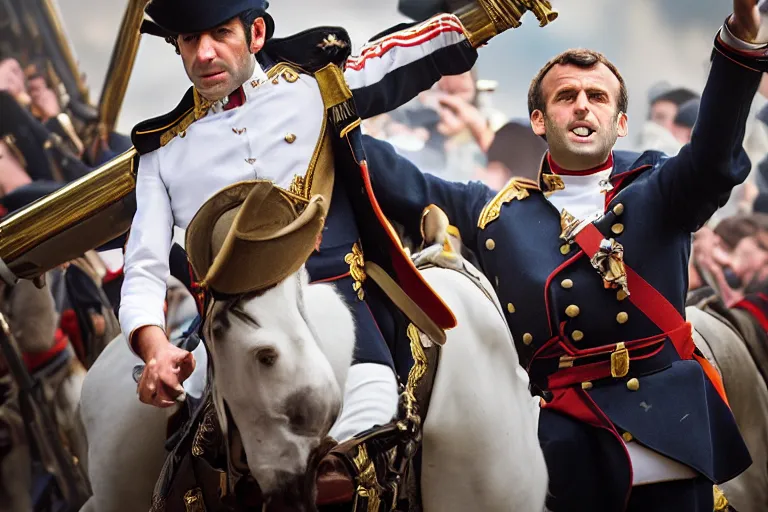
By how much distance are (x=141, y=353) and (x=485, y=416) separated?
0.80 metres

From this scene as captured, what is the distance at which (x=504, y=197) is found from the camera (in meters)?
2.68

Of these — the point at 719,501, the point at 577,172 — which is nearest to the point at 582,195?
the point at 577,172

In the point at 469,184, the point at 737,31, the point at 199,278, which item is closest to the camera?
the point at 737,31

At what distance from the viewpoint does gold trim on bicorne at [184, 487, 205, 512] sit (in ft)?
8.09

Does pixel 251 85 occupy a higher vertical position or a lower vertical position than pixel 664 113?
higher

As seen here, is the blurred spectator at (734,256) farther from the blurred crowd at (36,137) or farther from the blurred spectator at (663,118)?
the blurred crowd at (36,137)

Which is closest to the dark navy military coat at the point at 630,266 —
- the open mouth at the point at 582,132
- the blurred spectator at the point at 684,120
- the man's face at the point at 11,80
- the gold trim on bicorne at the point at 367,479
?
the open mouth at the point at 582,132

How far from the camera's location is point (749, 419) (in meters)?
Answer: 2.85

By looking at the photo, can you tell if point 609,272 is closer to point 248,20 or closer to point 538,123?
point 538,123

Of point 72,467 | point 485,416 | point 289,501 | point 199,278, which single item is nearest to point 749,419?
point 485,416

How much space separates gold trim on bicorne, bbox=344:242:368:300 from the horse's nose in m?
0.44

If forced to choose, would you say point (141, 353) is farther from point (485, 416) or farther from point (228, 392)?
point (485, 416)

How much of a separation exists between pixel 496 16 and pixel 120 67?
98 cm

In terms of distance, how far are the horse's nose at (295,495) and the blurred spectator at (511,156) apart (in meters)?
0.91
